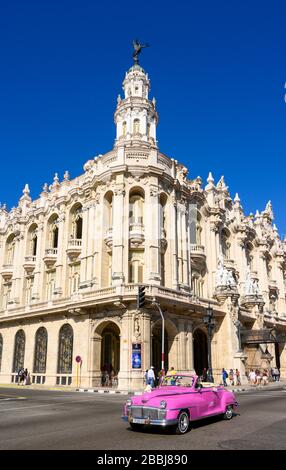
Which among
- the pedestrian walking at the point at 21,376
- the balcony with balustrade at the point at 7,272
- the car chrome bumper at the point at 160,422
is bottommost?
the pedestrian walking at the point at 21,376

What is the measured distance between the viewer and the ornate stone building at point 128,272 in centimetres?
3056

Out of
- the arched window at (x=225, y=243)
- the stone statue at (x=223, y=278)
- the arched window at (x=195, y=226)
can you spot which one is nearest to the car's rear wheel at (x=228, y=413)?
the stone statue at (x=223, y=278)

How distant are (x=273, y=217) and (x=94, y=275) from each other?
34.8 metres

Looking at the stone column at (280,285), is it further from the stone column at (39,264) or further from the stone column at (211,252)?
the stone column at (39,264)

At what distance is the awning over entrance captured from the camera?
36.8 metres

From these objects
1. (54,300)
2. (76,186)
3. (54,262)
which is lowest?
(54,300)

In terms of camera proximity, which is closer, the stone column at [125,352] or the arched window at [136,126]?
the stone column at [125,352]

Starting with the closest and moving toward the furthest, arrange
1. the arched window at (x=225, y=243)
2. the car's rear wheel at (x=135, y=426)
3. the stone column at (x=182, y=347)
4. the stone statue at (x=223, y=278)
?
1. the car's rear wheel at (x=135, y=426)
2. the stone column at (x=182, y=347)
3. the stone statue at (x=223, y=278)
4. the arched window at (x=225, y=243)

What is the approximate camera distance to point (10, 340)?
39.2 meters

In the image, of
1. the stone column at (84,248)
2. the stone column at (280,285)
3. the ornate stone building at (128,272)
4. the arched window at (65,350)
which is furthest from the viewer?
the stone column at (280,285)

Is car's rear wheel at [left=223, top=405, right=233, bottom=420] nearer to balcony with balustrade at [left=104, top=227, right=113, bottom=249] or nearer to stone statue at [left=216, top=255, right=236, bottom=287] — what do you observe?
balcony with balustrade at [left=104, top=227, right=113, bottom=249]

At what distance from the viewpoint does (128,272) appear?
32125mm
